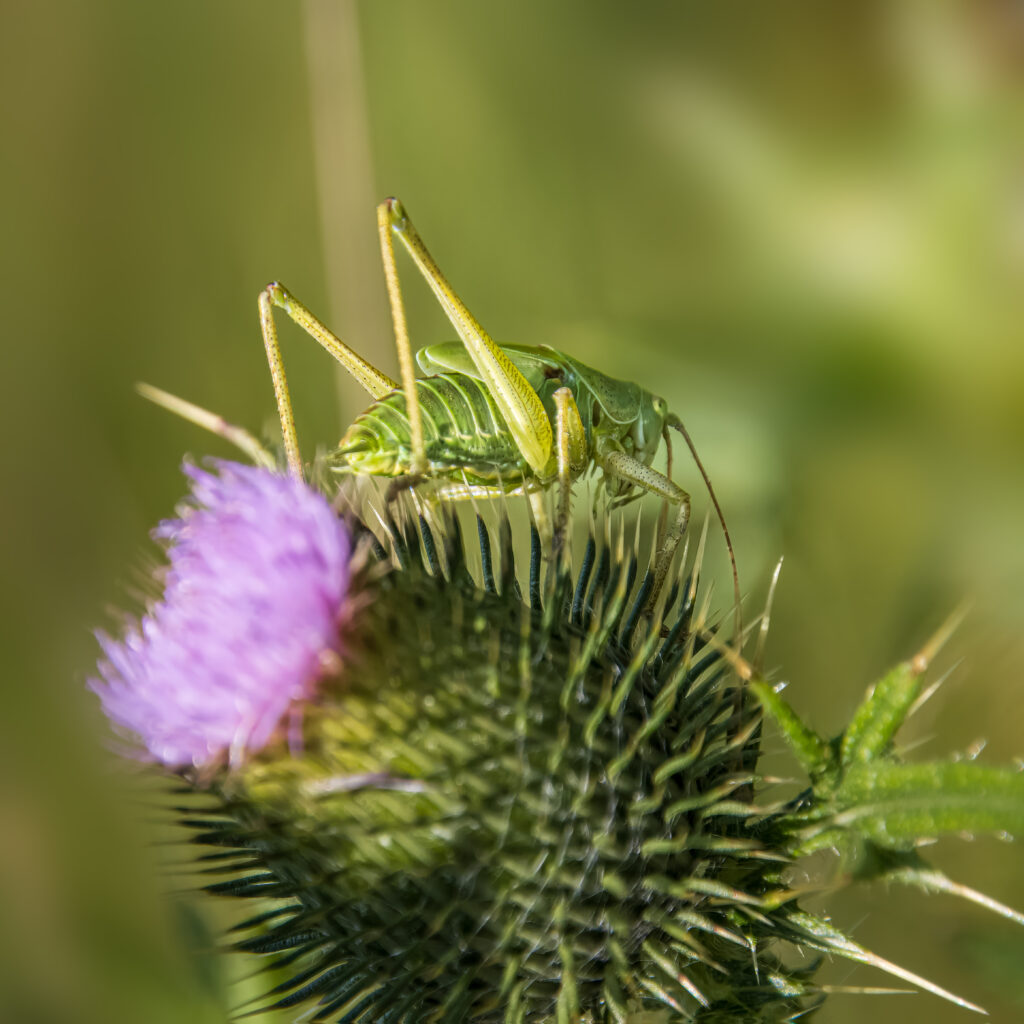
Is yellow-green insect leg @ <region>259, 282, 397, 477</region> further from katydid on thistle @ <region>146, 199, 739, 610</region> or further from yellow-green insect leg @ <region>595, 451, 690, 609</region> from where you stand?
yellow-green insect leg @ <region>595, 451, 690, 609</region>

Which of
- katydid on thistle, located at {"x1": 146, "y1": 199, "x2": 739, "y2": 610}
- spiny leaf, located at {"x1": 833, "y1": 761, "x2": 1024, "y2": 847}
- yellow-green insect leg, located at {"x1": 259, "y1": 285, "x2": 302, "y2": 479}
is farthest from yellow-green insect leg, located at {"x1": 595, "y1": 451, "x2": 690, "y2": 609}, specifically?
yellow-green insect leg, located at {"x1": 259, "y1": 285, "x2": 302, "y2": 479}

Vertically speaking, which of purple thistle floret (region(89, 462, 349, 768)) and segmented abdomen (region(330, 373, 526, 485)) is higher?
segmented abdomen (region(330, 373, 526, 485))

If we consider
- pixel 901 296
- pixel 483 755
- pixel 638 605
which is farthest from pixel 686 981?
pixel 901 296

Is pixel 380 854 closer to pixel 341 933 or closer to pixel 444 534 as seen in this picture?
pixel 341 933

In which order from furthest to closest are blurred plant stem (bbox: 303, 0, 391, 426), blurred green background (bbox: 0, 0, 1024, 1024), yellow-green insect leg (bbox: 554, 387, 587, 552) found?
blurred plant stem (bbox: 303, 0, 391, 426) < blurred green background (bbox: 0, 0, 1024, 1024) < yellow-green insect leg (bbox: 554, 387, 587, 552)

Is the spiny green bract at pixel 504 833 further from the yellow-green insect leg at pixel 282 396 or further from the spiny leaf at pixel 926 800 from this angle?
the yellow-green insect leg at pixel 282 396

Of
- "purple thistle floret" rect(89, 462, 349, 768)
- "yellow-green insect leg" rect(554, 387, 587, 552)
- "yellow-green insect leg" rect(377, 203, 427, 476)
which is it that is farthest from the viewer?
"yellow-green insect leg" rect(377, 203, 427, 476)
